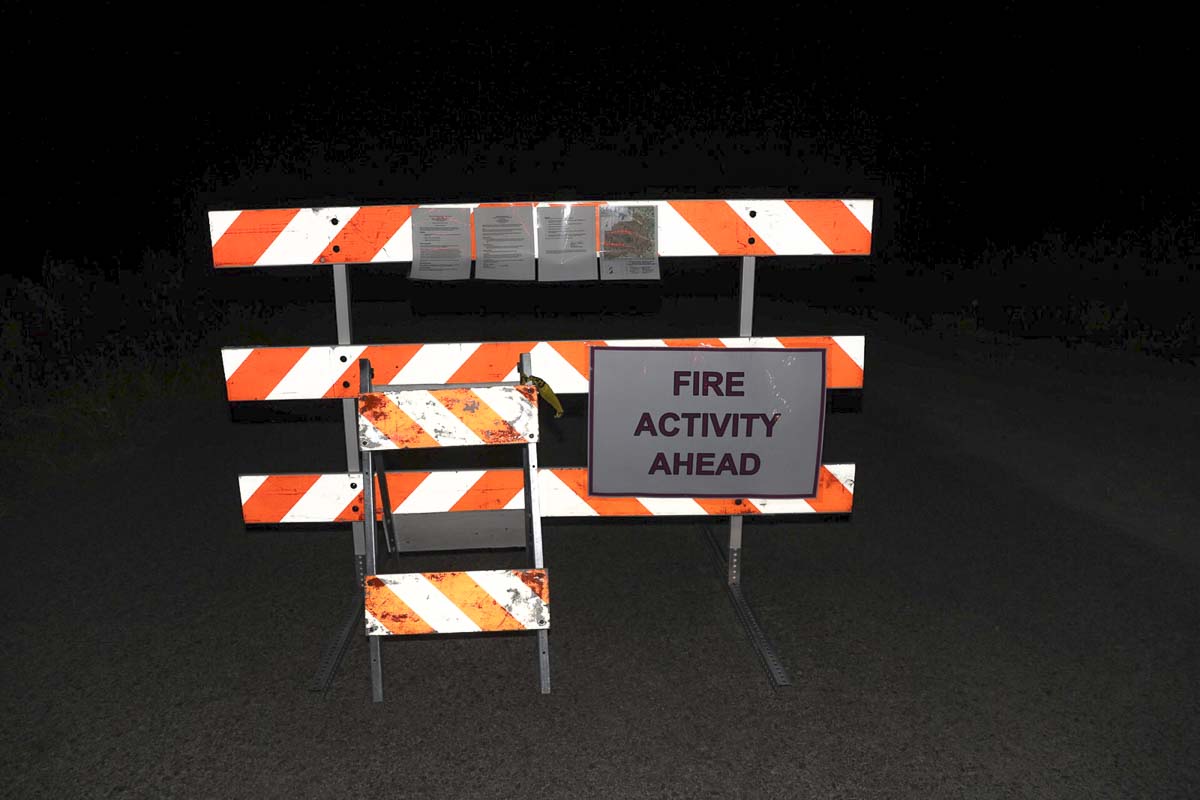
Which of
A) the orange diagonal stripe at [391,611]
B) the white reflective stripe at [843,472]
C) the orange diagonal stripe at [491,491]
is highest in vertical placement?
the white reflective stripe at [843,472]

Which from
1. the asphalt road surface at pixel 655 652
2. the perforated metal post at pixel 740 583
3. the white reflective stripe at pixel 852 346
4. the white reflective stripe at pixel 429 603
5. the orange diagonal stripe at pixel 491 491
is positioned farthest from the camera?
the orange diagonal stripe at pixel 491 491

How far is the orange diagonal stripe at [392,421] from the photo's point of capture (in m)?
3.92

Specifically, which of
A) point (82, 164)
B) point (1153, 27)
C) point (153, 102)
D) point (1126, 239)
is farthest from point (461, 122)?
point (1126, 239)

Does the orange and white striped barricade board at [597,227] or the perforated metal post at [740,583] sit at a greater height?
the orange and white striped barricade board at [597,227]

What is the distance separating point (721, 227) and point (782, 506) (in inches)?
58.9

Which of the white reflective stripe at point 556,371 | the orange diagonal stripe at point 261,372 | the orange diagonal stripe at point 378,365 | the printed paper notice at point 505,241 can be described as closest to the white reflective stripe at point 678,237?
the printed paper notice at point 505,241

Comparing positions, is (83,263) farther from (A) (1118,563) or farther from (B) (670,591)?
(A) (1118,563)

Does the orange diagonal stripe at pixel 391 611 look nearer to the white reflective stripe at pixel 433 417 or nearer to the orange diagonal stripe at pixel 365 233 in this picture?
the white reflective stripe at pixel 433 417

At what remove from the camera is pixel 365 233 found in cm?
436

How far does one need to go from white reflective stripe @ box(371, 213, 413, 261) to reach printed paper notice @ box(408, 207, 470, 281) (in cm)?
3

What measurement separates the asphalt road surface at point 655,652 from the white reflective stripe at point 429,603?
0.30m

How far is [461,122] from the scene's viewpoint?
2244 inches

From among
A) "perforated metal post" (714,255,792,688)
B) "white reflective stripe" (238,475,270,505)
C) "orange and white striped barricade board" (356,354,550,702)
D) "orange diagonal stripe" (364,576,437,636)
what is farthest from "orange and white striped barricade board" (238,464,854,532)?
"orange diagonal stripe" (364,576,437,636)

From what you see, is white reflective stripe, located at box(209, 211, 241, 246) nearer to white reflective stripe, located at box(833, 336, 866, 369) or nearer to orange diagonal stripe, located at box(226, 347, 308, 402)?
orange diagonal stripe, located at box(226, 347, 308, 402)
